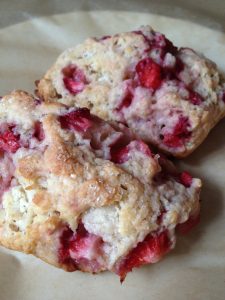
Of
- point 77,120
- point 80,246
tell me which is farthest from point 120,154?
point 80,246

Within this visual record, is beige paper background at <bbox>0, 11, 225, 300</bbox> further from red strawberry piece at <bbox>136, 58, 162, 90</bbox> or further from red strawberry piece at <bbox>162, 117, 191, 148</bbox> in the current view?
red strawberry piece at <bbox>136, 58, 162, 90</bbox>

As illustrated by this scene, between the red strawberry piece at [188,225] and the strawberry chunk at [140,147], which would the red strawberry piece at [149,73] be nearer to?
the strawberry chunk at [140,147]

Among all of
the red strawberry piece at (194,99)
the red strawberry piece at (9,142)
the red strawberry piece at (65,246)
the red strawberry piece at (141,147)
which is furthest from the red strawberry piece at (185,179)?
the red strawberry piece at (9,142)

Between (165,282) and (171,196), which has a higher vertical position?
(171,196)

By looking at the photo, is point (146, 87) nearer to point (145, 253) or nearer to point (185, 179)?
point (185, 179)

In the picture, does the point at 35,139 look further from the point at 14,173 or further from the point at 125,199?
the point at 125,199

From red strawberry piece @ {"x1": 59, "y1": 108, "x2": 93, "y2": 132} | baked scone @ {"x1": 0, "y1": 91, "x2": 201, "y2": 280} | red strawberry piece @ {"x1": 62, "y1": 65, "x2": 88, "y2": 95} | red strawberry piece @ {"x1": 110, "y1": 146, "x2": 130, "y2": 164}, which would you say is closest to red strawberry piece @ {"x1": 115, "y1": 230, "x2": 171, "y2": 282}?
baked scone @ {"x1": 0, "y1": 91, "x2": 201, "y2": 280}

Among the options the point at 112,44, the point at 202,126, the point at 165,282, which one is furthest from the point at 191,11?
the point at 165,282
